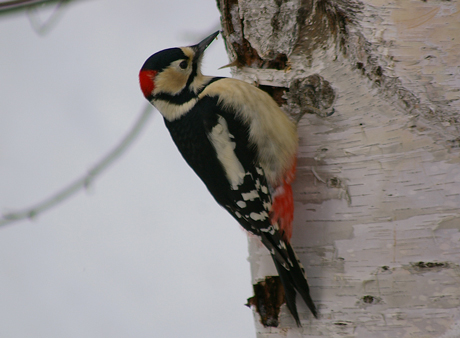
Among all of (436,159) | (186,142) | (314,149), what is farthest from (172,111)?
(436,159)

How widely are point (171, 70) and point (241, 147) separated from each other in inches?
18.8

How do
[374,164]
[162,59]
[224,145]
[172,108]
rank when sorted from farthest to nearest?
1. [172,108]
2. [162,59]
3. [224,145]
4. [374,164]

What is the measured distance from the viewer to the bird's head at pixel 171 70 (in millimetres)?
1824

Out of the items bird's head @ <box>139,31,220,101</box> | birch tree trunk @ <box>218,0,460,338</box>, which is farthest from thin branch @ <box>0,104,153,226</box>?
birch tree trunk @ <box>218,0,460,338</box>

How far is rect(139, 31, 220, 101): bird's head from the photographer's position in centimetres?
182

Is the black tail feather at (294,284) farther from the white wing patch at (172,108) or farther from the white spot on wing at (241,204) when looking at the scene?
the white wing patch at (172,108)

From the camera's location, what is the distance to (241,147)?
5.60 ft

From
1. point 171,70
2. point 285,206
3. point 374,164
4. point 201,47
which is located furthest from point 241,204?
point 201,47

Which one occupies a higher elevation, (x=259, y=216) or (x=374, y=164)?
(x=374, y=164)

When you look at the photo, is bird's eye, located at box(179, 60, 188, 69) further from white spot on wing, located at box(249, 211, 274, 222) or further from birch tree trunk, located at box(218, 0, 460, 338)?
white spot on wing, located at box(249, 211, 274, 222)

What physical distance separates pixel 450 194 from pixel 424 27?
480 millimetres

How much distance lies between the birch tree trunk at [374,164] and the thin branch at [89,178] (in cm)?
89

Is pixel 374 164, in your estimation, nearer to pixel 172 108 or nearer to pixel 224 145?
pixel 224 145

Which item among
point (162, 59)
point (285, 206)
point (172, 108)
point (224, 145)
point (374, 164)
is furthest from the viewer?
point (172, 108)
